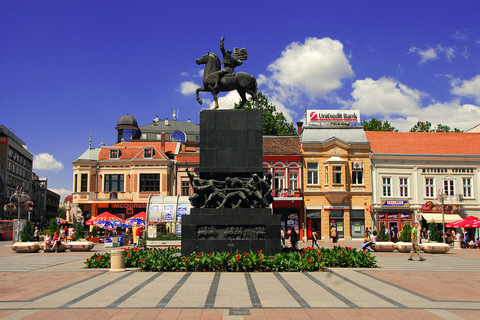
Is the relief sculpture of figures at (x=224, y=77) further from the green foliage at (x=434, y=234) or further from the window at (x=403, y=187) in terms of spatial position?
the window at (x=403, y=187)

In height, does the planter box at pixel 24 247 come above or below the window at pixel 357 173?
below

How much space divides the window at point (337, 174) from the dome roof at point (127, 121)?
39722mm

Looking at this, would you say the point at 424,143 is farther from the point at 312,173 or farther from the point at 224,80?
the point at 224,80

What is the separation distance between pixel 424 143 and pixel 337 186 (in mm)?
10849

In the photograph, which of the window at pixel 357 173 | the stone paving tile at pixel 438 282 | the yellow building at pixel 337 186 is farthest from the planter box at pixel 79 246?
the window at pixel 357 173

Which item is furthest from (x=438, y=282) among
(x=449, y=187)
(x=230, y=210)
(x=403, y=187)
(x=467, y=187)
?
(x=467, y=187)

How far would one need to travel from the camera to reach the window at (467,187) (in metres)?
44.5

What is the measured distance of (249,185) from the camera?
17500 mm

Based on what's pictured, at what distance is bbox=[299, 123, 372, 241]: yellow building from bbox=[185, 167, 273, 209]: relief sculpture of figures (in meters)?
26.9

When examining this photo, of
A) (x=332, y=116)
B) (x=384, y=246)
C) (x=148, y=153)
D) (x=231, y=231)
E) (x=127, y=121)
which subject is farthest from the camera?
(x=127, y=121)

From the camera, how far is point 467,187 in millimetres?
44625

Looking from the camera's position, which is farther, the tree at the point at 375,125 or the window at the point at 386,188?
the tree at the point at 375,125

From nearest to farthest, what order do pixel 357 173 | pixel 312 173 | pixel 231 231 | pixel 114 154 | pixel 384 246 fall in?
pixel 231 231 → pixel 384 246 → pixel 357 173 → pixel 312 173 → pixel 114 154

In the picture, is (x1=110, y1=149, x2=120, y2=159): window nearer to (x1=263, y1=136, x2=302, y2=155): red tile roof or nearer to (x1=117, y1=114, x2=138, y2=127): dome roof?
(x1=263, y1=136, x2=302, y2=155): red tile roof
